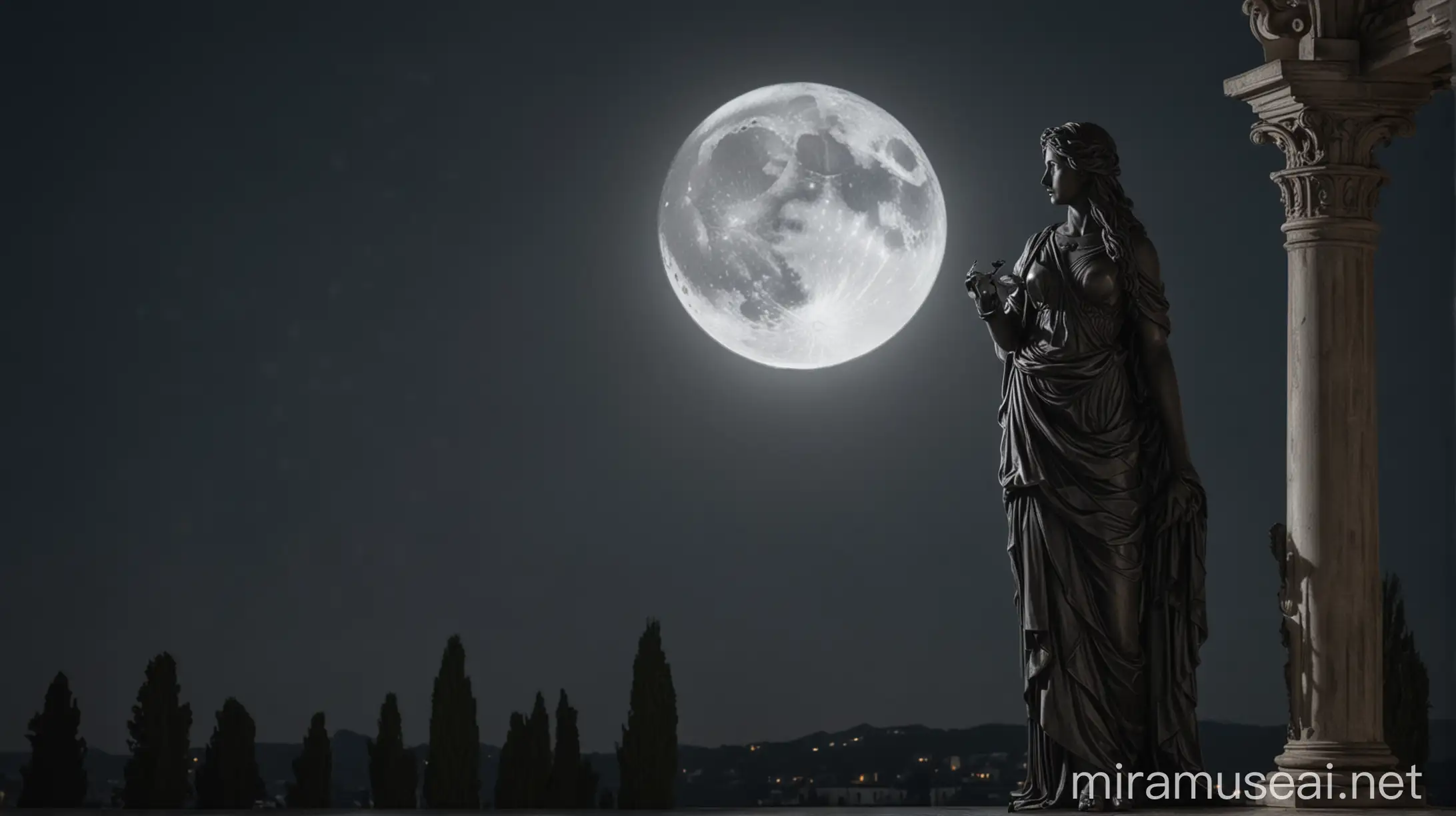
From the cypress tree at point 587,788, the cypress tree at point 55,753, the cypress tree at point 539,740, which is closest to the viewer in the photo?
the cypress tree at point 55,753

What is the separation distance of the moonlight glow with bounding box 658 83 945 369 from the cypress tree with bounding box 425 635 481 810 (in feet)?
20.8

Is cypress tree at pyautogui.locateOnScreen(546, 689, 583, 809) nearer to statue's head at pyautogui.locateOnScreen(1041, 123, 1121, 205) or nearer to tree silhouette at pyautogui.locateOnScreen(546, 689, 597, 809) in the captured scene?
tree silhouette at pyautogui.locateOnScreen(546, 689, 597, 809)

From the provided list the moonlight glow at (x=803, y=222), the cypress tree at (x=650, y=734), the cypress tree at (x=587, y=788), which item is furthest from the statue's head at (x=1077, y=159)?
the cypress tree at (x=587, y=788)

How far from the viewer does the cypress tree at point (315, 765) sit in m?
23.5

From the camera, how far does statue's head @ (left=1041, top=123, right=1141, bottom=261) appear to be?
392 inches

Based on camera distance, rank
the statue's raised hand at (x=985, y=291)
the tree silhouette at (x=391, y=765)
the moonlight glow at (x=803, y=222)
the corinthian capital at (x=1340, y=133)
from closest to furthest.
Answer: the statue's raised hand at (x=985, y=291) < the corinthian capital at (x=1340, y=133) < the moonlight glow at (x=803, y=222) < the tree silhouette at (x=391, y=765)

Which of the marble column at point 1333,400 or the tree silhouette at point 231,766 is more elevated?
the marble column at point 1333,400

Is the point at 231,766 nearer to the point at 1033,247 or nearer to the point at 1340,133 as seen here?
the point at 1033,247

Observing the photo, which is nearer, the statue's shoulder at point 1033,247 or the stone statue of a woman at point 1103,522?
the stone statue of a woman at point 1103,522

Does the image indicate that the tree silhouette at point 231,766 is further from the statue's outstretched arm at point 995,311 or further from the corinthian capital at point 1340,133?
the corinthian capital at point 1340,133

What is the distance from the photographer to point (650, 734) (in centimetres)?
2394

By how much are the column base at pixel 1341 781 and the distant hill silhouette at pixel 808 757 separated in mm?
10754

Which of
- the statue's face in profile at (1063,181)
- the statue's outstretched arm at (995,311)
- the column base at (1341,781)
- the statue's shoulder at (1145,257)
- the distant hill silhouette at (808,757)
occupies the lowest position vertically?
the distant hill silhouette at (808,757)

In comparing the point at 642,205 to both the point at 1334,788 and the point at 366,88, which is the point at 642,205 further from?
the point at 1334,788
